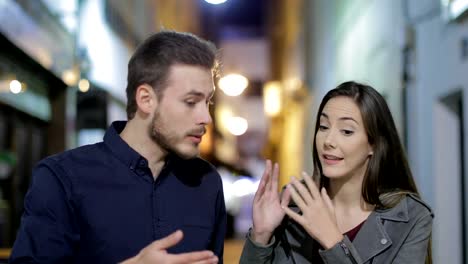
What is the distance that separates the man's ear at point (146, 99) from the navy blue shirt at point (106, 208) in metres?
0.15

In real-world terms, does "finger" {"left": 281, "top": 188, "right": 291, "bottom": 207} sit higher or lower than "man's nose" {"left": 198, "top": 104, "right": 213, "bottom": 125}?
lower

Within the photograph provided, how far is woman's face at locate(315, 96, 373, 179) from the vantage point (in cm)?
294

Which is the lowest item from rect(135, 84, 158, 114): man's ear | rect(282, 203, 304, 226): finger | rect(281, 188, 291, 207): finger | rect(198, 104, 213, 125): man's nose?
rect(282, 203, 304, 226): finger

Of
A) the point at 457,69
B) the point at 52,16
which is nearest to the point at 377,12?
the point at 457,69

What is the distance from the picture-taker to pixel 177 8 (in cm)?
2000

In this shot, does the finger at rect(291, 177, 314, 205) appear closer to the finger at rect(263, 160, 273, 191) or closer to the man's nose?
the finger at rect(263, 160, 273, 191)

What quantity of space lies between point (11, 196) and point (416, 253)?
588 cm

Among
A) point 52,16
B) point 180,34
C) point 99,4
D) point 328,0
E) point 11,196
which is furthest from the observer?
point 328,0

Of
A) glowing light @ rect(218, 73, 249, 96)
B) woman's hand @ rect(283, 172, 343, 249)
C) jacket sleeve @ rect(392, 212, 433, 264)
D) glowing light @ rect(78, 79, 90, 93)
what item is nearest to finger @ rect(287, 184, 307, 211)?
woman's hand @ rect(283, 172, 343, 249)

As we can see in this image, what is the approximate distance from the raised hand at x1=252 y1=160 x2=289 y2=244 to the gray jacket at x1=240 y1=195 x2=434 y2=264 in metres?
0.05

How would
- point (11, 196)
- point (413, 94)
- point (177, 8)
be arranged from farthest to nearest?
point (177, 8), point (11, 196), point (413, 94)

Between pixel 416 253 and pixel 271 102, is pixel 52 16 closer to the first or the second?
pixel 416 253

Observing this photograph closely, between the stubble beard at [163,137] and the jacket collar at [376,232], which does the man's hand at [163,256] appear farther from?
the jacket collar at [376,232]

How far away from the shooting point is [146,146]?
2652 millimetres
